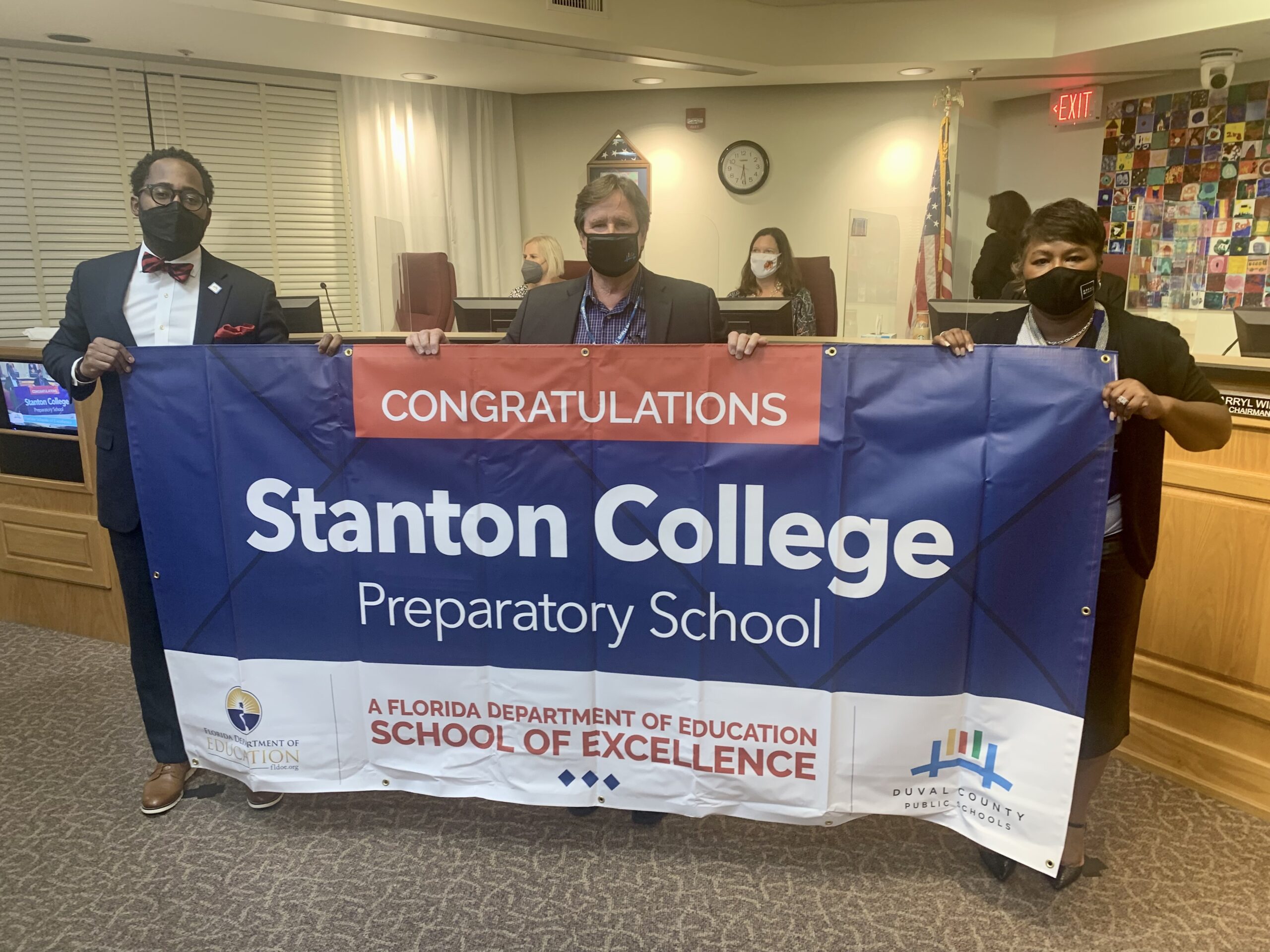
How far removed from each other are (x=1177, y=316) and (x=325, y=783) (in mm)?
5924

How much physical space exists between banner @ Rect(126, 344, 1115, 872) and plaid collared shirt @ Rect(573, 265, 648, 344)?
0.31m

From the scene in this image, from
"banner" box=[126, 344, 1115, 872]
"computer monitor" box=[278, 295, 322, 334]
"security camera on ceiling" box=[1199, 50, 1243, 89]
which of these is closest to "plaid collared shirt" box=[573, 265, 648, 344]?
"banner" box=[126, 344, 1115, 872]

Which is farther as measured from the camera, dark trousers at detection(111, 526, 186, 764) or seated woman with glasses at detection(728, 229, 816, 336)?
seated woman with glasses at detection(728, 229, 816, 336)

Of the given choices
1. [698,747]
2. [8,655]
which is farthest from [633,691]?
[8,655]

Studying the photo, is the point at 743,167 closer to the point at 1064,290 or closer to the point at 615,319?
the point at 615,319

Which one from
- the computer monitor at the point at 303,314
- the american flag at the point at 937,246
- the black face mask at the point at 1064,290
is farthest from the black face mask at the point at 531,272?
the black face mask at the point at 1064,290

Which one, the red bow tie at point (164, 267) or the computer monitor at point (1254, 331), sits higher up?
the red bow tie at point (164, 267)

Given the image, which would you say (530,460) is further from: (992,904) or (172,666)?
Result: (992,904)

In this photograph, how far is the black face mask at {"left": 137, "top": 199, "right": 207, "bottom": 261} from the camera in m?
2.08

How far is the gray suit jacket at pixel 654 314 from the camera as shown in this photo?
2088 millimetres

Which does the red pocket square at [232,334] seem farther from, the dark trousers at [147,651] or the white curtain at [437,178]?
the white curtain at [437,178]

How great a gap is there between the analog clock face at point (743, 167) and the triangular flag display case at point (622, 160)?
0.63 metres

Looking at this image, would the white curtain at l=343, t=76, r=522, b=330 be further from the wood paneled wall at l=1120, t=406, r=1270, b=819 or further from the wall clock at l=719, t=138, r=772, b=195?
the wood paneled wall at l=1120, t=406, r=1270, b=819

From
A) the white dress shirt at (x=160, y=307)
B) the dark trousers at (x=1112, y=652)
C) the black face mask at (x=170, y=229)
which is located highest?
the black face mask at (x=170, y=229)
